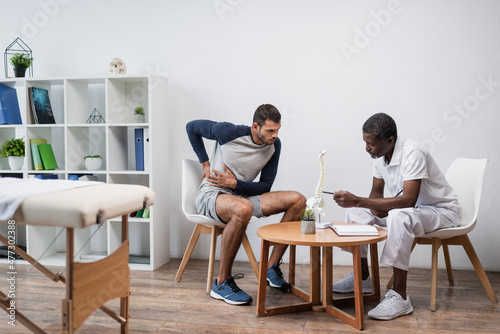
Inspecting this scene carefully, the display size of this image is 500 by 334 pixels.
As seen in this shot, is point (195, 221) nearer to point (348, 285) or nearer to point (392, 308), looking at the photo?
point (348, 285)

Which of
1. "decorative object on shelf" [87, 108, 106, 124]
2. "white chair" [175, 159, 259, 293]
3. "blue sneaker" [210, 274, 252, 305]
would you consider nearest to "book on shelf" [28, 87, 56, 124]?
"decorative object on shelf" [87, 108, 106, 124]

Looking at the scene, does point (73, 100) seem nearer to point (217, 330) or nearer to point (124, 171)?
point (124, 171)

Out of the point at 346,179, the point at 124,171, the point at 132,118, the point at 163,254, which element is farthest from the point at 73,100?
the point at 346,179

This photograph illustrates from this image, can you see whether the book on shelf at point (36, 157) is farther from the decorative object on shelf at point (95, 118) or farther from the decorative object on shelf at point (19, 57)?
the decorative object on shelf at point (19, 57)

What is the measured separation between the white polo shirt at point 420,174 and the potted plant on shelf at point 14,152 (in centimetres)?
254

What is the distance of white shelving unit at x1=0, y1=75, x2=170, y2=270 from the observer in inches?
133

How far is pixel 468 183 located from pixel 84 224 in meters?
2.21

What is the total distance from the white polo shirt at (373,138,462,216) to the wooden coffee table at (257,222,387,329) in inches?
13.5

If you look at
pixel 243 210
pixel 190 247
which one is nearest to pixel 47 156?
pixel 190 247

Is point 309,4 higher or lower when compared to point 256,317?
higher

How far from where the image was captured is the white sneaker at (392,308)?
91.5 inches

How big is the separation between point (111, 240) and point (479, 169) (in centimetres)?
238

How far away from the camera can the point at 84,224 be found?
1.44 m

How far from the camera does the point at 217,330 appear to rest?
220cm
